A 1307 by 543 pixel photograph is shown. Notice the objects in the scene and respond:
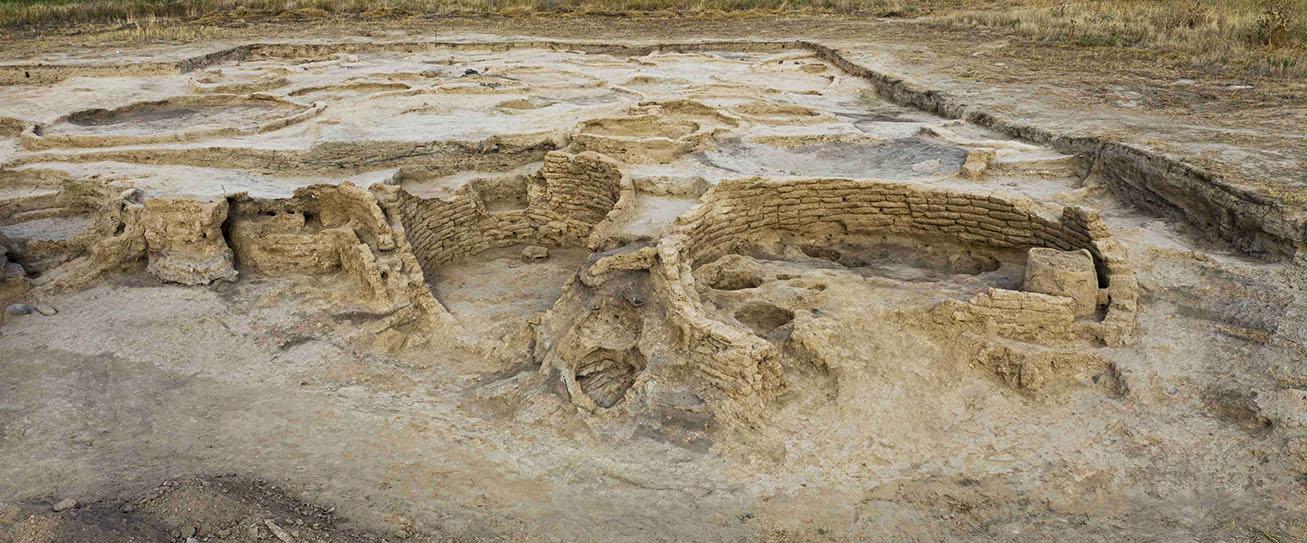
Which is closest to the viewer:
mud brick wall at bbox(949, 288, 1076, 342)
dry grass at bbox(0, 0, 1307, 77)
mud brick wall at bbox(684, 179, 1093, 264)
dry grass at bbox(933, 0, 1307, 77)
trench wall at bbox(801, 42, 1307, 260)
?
mud brick wall at bbox(949, 288, 1076, 342)

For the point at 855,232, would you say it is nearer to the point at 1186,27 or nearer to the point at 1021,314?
the point at 1021,314

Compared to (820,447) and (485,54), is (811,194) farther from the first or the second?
(485,54)

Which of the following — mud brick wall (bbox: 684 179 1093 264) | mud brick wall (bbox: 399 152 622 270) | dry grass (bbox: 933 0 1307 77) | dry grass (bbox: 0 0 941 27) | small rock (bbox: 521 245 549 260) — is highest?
dry grass (bbox: 0 0 941 27)

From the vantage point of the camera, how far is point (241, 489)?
5.35 m

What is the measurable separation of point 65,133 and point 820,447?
444 inches

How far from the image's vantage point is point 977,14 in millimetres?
24484

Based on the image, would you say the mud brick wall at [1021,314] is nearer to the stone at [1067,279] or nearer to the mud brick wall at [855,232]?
the mud brick wall at [855,232]

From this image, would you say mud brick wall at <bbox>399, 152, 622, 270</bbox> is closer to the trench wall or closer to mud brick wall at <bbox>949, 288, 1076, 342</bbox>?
mud brick wall at <bbox>949, 288, 1076, 342</bbox>

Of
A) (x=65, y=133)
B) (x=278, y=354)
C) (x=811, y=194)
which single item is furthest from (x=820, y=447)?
(x=65, y=133)

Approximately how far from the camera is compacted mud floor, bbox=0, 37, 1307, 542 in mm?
5262

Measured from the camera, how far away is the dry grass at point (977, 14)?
15742mm

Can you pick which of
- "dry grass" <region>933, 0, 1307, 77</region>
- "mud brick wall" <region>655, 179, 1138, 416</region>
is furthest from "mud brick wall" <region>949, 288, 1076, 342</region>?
"dry grass" <region>933, 0, 1307, 77</region>

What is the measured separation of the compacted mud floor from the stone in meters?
0.03

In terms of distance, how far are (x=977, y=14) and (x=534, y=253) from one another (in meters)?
19.2
